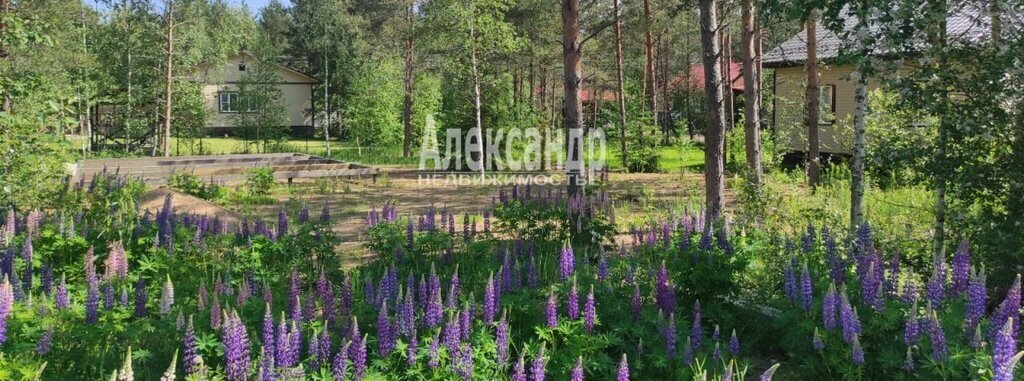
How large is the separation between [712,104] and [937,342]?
192 inches

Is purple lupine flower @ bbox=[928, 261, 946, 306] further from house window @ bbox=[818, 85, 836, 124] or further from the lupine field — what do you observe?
house window @ bbox=[818, 85, 836, 124]

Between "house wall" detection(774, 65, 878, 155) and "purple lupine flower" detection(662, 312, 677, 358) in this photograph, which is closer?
"purple lupine flower" detection(662, 312, 677, 358)

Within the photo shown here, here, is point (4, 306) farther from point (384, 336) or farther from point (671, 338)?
point (671, 338)

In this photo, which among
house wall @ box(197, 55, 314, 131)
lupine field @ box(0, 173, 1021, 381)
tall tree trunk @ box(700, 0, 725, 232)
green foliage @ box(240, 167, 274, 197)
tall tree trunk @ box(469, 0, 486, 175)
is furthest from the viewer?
house wall @ box(197, 55, 314, 131)

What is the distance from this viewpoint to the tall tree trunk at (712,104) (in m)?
7.77

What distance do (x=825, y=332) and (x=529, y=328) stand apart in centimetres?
162

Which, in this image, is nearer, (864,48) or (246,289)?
(246,289)

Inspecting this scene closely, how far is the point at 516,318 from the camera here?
425 cm

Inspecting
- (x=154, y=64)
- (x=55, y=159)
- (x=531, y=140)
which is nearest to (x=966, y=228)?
(x=55, y=159)

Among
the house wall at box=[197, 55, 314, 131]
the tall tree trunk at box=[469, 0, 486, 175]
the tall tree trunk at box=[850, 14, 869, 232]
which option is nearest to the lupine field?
the tall tree trunk at box=[850, 14, 869, 232]

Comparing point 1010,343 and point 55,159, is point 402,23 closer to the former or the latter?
point 55,159

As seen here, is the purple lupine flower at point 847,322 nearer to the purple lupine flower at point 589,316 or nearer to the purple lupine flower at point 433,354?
the purple lupine flower at point 589,316

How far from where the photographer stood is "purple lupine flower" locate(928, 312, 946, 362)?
126 inches

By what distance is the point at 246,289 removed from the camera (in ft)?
14.1
